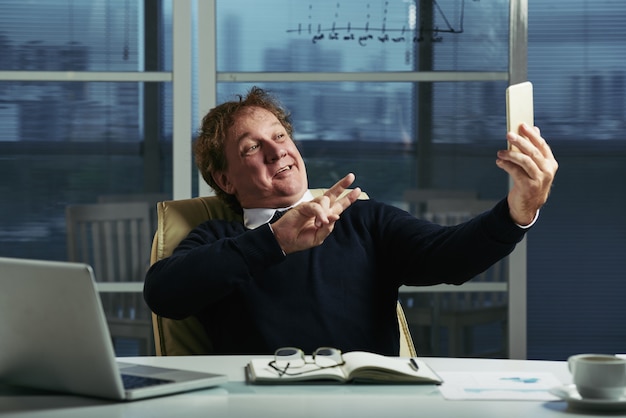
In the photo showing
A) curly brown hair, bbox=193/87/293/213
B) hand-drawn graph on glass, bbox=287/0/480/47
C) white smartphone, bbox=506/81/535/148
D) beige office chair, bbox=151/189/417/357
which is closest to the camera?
white smartphone, bbox=506/81/535/148

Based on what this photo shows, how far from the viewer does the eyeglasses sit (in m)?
1.47

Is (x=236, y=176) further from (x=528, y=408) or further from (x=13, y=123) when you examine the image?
(x=13, y=123)

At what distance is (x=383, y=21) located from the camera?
3596 millimetres

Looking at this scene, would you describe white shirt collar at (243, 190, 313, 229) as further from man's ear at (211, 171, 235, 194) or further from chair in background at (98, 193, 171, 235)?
chair in background at (98, 193, 171, 235)

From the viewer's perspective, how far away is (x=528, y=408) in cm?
128

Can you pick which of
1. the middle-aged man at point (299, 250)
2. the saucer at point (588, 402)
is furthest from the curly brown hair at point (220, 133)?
the saucer at point (588, 402)

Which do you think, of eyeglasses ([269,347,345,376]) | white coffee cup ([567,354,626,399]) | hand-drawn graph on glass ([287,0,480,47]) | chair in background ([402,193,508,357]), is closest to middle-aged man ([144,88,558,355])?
eyeglasses ([269,347,345,376])

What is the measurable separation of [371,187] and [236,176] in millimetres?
1453

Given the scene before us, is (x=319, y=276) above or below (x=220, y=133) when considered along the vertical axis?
below

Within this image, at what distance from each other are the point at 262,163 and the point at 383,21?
5.13 ft

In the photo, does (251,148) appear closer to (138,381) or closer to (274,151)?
(274,151)

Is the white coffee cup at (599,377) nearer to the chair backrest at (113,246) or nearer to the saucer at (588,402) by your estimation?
the saucer at (588,402)

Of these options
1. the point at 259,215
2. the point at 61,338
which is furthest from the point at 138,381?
the point at 259,215

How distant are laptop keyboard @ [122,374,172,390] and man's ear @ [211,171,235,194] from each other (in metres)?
0.91
